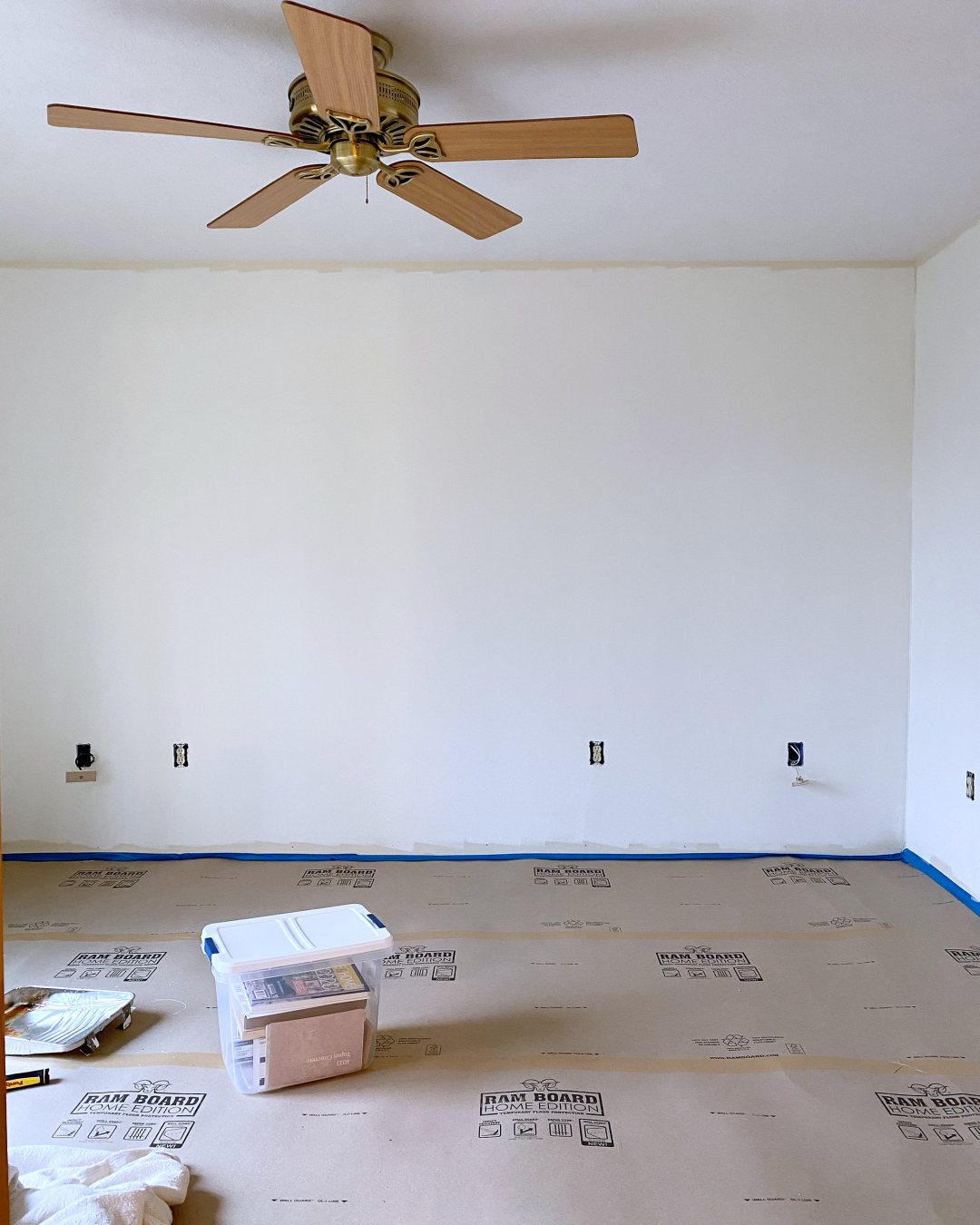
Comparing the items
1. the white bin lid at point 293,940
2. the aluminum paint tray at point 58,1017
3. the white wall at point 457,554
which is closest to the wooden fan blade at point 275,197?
the white wall at point 457,554

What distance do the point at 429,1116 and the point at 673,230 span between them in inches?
119

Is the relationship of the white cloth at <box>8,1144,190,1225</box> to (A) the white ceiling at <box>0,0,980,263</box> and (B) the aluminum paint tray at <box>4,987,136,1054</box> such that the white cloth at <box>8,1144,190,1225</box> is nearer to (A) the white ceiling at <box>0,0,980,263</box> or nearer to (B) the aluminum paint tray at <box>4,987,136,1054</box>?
(B) the aluminum paint tray at <box>4,987,136,1054</box>

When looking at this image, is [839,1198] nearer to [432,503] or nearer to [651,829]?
[651,829]

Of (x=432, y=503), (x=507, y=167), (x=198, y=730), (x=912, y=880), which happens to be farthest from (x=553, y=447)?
(x=912, y=880)

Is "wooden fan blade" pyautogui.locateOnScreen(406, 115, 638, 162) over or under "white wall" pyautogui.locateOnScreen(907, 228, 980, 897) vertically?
over

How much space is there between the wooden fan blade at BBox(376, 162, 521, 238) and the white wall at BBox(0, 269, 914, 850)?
1.35 metres

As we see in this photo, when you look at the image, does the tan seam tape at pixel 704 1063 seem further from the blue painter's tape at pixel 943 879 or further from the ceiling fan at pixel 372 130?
the ceiling fan at pixel 372 130

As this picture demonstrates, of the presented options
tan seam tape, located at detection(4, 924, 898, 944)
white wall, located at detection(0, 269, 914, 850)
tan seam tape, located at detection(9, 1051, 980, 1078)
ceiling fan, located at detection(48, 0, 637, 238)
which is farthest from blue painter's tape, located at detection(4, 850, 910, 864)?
ceiling fan, located at detection(48, 0, 637, 238)

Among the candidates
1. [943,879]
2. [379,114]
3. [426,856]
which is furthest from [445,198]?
[943,879]

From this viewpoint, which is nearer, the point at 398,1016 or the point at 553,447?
the point at 398,1016

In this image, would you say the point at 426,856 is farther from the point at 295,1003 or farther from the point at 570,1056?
the point at 295,1003

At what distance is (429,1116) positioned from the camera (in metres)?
2.21

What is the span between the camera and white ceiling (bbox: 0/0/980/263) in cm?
207

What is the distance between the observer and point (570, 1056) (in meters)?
2.46
